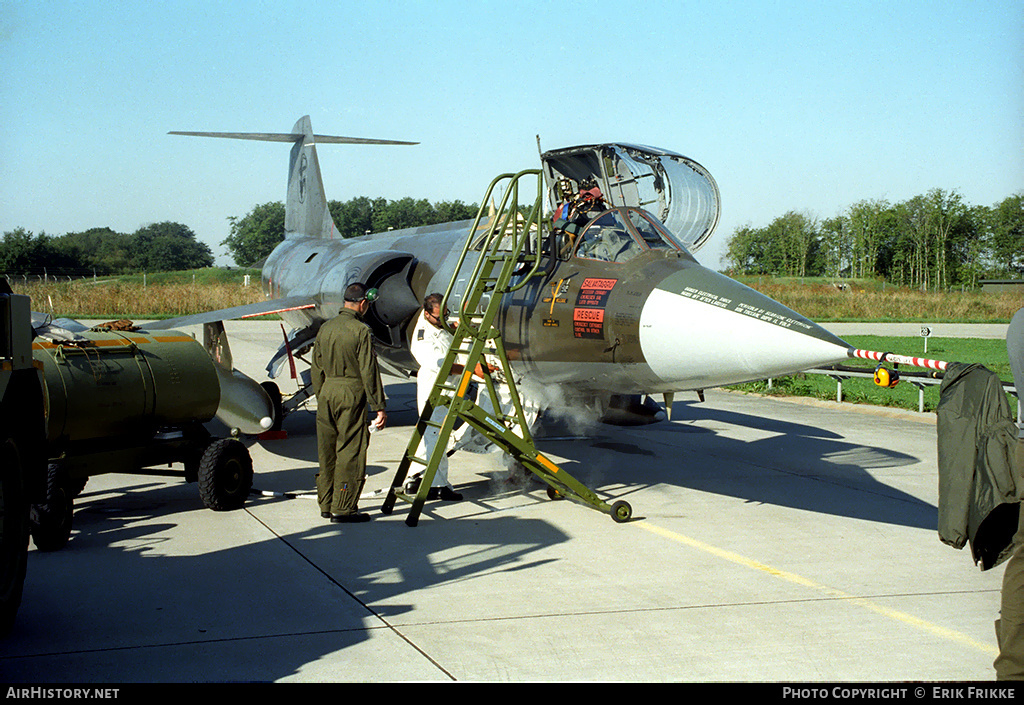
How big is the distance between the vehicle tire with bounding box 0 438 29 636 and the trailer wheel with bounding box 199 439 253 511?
285 centimetres

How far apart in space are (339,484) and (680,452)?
5.08 metres

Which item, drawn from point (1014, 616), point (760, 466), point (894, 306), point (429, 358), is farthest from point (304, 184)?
point (894, 306)

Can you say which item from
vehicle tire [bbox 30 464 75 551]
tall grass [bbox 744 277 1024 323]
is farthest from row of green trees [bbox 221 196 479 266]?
vehicle tire [bbox 30 464 75 551]

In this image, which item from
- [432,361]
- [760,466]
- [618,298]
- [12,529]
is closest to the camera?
[12,529]

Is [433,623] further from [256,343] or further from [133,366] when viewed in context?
[256,343]

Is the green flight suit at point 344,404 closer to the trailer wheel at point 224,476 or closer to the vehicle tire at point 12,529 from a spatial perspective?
the trailer wheel at point 224,476

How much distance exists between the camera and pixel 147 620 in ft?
15.7

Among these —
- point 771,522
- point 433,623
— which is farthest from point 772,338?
point 433,623

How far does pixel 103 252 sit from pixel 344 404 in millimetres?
81868

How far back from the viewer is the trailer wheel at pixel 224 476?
24.9ft

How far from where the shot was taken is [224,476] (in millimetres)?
7660

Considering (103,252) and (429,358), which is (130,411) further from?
(103,252)

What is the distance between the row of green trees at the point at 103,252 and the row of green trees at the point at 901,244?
46.9 metres

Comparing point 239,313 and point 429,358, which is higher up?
point 239,313
